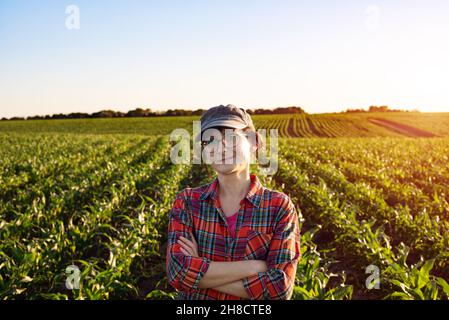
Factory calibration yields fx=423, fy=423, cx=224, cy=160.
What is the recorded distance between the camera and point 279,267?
1.88m

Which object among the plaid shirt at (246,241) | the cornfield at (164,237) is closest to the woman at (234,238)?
the plaid shirt at (246,241)

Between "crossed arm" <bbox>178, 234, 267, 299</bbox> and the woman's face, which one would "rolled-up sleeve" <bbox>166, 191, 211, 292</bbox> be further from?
the woman's face

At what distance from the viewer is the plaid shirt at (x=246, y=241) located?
1.89 meters

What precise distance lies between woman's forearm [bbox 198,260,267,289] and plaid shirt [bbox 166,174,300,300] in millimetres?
23

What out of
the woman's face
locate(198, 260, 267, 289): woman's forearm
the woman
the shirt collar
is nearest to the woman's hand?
the woman

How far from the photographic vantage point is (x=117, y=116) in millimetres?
84562

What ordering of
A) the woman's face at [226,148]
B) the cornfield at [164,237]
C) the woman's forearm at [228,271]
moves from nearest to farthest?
1. the woman's face at [226,148]
2. the woman's forearm at [228,271]
3. the cornfield at [164,237]

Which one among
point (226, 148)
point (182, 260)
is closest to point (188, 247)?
point (182, 260)

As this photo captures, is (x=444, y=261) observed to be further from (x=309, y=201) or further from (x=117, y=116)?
(x=117, y=116)

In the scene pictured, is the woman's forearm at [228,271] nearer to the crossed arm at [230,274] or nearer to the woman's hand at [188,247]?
the crossed arm at [230,274]

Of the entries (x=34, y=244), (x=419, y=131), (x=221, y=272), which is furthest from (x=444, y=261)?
(x=419, y=131)

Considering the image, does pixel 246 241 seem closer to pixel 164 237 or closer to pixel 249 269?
pixel 249 269

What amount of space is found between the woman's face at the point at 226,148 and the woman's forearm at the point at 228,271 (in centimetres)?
42
